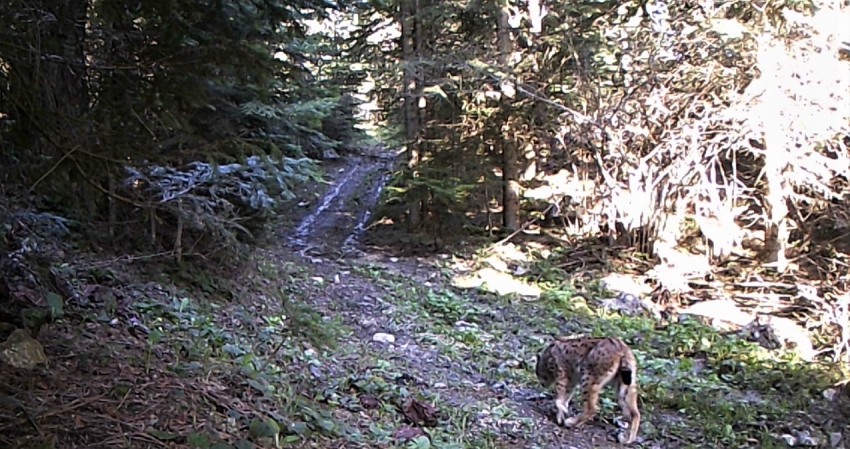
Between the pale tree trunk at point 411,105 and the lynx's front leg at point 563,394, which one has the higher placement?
the pale tree trunk at point 411,105

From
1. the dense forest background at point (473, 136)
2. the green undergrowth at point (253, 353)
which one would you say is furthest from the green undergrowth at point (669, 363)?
the green undergrowth at point (253, 353)

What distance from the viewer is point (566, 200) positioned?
14594 mm

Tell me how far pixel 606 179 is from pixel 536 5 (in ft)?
13.6

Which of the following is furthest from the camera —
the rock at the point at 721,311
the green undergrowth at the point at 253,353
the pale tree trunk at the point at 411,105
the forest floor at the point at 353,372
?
the pale tree trunk at the point at 411,105

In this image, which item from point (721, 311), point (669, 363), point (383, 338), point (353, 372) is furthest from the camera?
point (721, 311)

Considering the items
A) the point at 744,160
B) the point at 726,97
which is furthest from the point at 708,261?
the point at 726,97

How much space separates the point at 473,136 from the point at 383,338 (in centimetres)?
802

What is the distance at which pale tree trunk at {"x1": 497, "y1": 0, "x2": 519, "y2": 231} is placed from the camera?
565 inches

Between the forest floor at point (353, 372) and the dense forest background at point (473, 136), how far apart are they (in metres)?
0.55

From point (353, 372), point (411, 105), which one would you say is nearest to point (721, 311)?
point (353, 372)

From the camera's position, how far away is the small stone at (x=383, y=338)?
7.94 m

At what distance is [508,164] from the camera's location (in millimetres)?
15398

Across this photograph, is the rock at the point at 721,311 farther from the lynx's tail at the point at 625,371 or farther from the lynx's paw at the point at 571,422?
the lynx's paw at the point at 571,422

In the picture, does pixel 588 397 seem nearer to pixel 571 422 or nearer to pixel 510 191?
pixel 571 422
